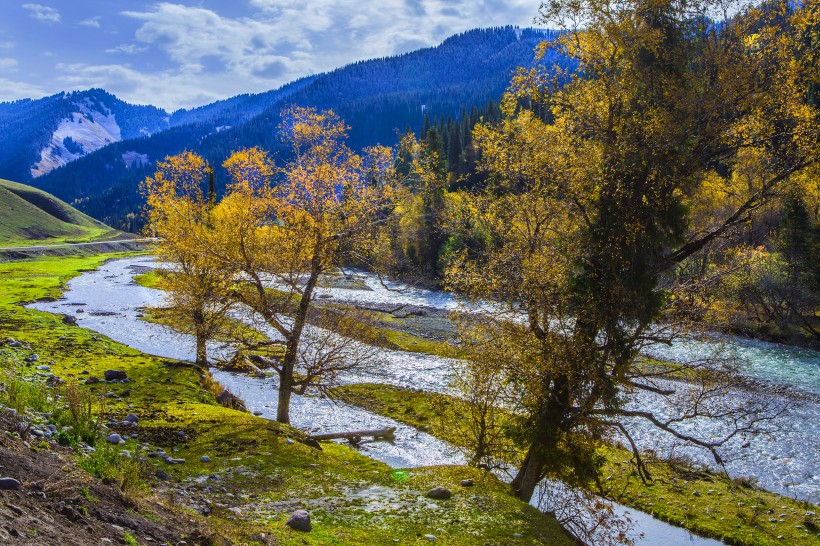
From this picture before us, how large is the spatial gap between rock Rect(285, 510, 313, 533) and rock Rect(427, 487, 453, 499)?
426 cm

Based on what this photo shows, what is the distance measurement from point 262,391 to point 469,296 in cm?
1949

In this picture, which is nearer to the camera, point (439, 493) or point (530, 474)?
point (439, 493)

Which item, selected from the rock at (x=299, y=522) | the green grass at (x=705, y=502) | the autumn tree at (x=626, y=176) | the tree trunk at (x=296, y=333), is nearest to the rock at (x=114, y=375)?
the tree trunk at (x=296, y=333)

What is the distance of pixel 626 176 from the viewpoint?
49.3 feet

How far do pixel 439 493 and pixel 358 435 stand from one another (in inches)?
400

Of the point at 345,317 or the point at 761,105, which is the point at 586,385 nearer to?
the point at 761,105

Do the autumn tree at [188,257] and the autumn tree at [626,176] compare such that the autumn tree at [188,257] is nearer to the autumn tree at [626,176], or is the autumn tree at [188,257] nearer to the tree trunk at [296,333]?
the tree trunk at [296,333]

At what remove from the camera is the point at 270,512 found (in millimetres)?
11727

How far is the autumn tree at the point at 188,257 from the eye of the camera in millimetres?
25283

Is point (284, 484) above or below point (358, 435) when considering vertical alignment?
above

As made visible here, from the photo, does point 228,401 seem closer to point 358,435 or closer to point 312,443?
point 358,435

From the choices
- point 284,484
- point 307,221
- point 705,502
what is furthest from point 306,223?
point 705,502

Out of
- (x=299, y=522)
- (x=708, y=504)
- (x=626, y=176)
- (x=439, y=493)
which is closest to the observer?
(x=299, y=522)

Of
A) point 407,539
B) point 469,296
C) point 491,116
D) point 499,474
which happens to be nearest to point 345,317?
point 469,296
